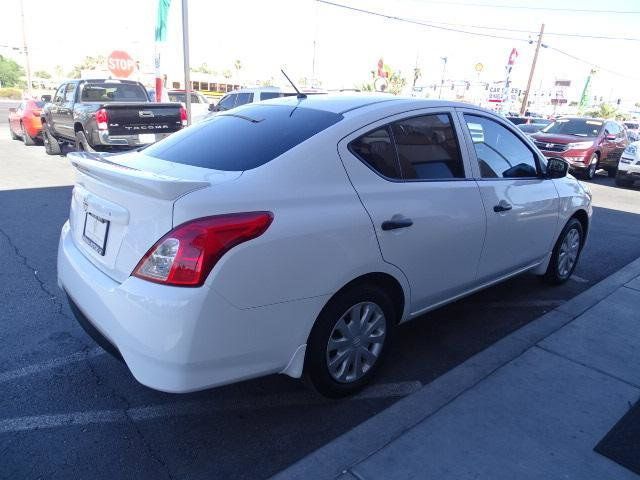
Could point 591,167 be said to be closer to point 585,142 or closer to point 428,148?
point 585,142

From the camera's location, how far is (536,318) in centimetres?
412

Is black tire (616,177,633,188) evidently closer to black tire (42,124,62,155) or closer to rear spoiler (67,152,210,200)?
rear spoiler (67,152,210,200)

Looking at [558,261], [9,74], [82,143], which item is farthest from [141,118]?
[9,74]

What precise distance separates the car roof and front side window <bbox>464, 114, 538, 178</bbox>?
22cm

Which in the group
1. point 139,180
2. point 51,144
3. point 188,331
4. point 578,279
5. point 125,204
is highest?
point 139,180

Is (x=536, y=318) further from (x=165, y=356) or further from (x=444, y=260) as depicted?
(x=165, y=356)

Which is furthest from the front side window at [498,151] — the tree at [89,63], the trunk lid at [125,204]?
the tree at [89,63]

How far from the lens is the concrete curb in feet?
7.79

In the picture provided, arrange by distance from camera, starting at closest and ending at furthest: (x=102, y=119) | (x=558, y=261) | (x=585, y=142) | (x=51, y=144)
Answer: (x=558, y=261) → (x=102, y=119) → (x=51, y=144) → (x=585, y=142)

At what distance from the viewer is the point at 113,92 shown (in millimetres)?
11547

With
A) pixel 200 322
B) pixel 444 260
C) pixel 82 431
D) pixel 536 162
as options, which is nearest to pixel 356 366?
pixel 444 260

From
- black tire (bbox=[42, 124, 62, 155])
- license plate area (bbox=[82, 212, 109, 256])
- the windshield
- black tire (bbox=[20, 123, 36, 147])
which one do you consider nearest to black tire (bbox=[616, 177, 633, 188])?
the windshield

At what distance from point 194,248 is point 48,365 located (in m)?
1.84

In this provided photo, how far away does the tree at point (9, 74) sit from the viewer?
3346 inches
